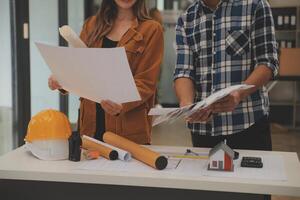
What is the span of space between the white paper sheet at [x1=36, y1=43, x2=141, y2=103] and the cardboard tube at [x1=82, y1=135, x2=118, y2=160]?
0.50 feet

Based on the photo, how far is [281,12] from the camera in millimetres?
6562

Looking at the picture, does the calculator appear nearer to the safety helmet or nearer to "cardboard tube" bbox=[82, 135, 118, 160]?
"cardboard tube" bbox=[82, 135, 118, 160]

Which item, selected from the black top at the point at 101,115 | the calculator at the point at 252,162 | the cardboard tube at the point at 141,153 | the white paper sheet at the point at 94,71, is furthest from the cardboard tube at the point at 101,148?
the calculator at the point at 252,162

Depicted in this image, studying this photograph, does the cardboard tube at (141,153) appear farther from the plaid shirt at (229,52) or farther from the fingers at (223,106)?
the plaid shirt at (229,52)

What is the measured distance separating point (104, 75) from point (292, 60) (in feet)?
16.9

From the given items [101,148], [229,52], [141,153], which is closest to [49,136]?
[101,148]

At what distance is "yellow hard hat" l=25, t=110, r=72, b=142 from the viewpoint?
1447 mm

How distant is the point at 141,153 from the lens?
4.69 ft

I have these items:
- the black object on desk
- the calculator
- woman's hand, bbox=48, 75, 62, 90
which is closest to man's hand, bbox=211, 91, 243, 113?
the calculator

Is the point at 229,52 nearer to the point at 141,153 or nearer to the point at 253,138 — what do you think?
the point at 253,138

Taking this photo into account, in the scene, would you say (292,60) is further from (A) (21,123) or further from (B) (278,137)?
(A) (21,123)

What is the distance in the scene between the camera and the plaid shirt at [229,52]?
1.67 metres

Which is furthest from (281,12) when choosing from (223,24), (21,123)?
(223,24)

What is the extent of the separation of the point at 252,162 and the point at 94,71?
0.57 m
